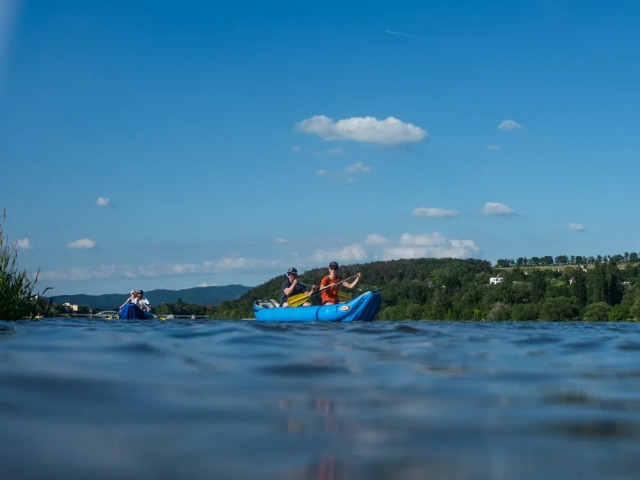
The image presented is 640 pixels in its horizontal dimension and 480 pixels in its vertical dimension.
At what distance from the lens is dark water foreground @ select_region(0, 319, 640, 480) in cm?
208

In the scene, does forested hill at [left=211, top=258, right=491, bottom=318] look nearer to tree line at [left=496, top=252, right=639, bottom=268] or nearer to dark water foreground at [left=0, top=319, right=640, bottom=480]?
tree line at [left=496, top=252, right=639, bottom=268]

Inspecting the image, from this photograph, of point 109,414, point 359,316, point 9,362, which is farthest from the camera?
point 359,316

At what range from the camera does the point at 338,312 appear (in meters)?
18.2

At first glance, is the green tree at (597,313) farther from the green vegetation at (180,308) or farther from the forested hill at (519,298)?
the green vegetation at (180,308)

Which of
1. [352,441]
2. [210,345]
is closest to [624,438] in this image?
[352,441]

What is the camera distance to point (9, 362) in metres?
4.57

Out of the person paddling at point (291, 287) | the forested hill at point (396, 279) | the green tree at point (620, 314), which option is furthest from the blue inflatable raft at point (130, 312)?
the forested hill at point (396, 279)

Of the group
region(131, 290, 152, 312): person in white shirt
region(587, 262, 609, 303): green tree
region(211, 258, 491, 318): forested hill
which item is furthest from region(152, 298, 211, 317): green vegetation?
region(131, 290, 152, 312): person in white shirt

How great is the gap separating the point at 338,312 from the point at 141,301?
371 inches

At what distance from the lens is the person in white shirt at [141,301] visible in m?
24.2

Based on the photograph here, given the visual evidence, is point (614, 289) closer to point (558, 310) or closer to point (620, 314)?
point (620, 314)

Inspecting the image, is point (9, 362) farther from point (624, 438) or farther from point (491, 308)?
point (491, 308)

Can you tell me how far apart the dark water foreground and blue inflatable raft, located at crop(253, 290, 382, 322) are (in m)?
12.7

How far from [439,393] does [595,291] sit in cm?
10205
